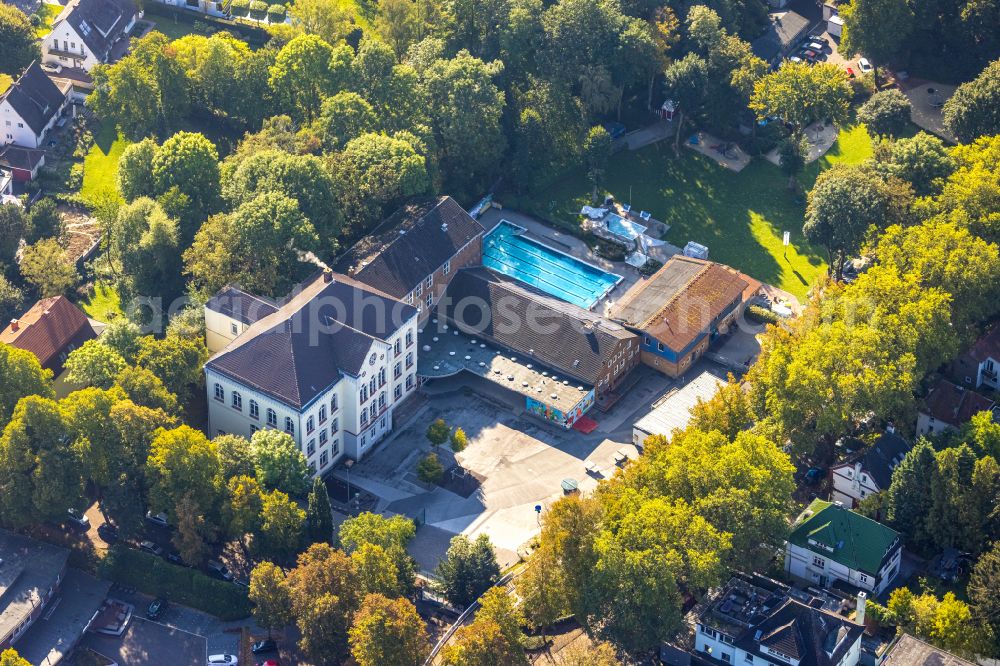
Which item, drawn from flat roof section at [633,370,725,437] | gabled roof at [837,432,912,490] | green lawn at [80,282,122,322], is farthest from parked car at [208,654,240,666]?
gabled roof at [837,432,912,490]

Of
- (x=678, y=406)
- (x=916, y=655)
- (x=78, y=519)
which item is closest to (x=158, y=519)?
(x=78, y=519)

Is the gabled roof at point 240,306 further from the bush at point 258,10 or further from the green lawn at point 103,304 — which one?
the bush at point 258,10

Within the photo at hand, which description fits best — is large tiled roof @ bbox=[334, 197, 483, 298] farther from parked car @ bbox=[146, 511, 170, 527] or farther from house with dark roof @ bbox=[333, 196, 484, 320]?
parked car @ bbox=[146, 511, 170, 527]

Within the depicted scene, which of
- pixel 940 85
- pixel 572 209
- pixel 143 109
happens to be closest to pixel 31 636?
pixel 143 109

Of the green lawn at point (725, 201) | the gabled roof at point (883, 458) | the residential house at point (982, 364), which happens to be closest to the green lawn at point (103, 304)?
the green lawn at point (725, 201)

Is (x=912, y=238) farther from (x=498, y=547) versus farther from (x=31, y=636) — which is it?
(x=31, y=636)

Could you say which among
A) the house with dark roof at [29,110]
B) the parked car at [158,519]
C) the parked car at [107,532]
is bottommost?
the parked car at [107,532]
